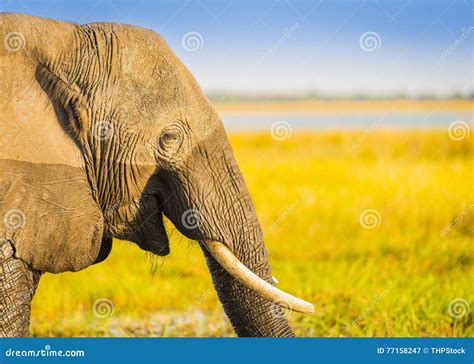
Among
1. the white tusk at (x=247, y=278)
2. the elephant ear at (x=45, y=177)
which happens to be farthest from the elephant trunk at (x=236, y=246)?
the elephant ear at (x=45, y=177)

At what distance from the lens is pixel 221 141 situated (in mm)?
4516

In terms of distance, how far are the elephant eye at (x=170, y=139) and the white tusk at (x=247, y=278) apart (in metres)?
0.48

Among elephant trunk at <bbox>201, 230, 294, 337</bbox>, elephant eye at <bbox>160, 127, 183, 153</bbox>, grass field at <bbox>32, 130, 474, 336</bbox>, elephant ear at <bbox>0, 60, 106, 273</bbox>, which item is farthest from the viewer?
grass field at <bbox>32, 130, 474, 336</bbox>

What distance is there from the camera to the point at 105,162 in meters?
4.46

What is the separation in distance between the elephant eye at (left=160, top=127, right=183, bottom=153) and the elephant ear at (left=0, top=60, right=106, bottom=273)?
15.1 inches

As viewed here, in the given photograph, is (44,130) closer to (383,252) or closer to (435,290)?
(435,290)

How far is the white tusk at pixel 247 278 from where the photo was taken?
4309 millimetres

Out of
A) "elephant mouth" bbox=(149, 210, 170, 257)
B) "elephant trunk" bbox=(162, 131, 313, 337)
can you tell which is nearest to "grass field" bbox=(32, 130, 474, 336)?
"elephant mouth" bbox=(149, 210, 170, 257)

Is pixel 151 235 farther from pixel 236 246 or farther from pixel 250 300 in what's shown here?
pixel 250 300

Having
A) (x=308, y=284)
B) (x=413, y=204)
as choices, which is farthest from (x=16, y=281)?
(x=413, y=204)

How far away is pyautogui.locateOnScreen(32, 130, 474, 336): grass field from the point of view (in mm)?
7059

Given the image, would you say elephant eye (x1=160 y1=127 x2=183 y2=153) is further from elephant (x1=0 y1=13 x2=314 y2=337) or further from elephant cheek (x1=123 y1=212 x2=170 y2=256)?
elephant cheek (x1=123 y1=212 x2=170 y2=256)
